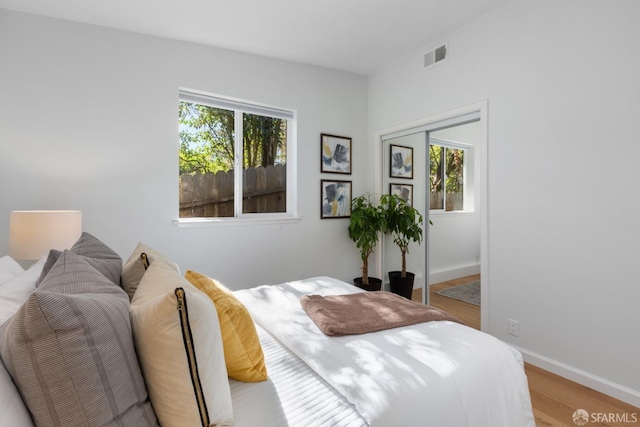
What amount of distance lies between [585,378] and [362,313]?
1674mm

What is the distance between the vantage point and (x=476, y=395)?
1.16 m

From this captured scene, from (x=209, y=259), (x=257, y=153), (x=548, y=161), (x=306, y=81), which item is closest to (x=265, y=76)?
(x=306, y=81)

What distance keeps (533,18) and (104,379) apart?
314cm

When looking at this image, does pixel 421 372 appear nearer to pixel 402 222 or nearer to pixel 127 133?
pixel 402 222

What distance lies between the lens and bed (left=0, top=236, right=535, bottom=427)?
2.53ft

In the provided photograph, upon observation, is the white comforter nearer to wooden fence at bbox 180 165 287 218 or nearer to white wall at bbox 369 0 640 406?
white wall at bbox 369 0 640 406

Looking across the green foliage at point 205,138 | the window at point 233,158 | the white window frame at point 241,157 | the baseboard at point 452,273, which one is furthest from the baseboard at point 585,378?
the green foliage at point 205,138

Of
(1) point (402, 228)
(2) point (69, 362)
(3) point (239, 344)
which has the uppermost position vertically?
(1) point (402, 228)

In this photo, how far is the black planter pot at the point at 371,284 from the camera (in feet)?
11.8

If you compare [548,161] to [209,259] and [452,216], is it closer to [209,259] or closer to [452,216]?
[452,216]

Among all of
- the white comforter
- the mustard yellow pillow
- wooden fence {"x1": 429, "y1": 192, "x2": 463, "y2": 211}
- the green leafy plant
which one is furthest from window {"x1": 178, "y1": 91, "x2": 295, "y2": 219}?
the mustard yellow pillow

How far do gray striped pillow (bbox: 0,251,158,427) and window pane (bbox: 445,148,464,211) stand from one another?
2.89 metres

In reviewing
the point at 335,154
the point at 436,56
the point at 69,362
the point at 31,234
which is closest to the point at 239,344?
the point at 69,362

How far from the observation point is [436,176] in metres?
3.19
